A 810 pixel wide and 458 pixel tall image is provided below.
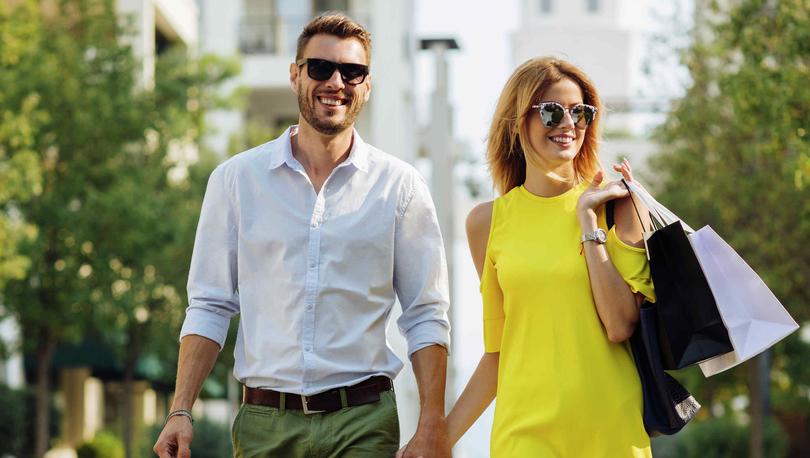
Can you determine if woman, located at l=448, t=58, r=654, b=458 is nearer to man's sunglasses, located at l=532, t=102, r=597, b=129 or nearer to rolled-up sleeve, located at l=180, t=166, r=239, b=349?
man's sunglasses, located at l=532, t=102, r=597, b=129

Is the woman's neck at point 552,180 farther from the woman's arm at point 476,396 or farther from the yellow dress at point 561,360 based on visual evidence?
the woman's arm at point 476,396

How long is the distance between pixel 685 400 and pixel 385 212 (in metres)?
1.32

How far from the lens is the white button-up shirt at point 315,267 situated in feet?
18.0

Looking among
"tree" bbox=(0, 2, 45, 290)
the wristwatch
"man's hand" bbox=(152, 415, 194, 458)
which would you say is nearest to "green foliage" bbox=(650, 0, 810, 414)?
"tree" bbox=(0, 2, 45, 290)

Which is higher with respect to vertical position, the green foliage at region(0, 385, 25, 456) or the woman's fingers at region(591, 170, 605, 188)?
the woman's fingers at region(591, 170, 605, 188)

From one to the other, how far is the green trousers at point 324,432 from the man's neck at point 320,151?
87 cm

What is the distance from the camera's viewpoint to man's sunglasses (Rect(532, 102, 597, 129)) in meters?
5.45

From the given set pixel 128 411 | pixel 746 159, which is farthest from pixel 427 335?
pixel 128 411

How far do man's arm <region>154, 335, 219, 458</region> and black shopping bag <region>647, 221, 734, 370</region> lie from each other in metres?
1.66

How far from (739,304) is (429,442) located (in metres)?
1.21

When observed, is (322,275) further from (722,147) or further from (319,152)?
(722,147)

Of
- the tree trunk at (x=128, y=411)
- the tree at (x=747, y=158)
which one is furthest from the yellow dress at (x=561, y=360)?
the tree trunk at (x=128, y=411)

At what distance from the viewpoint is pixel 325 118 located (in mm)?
5648

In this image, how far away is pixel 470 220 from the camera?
18.8ft
